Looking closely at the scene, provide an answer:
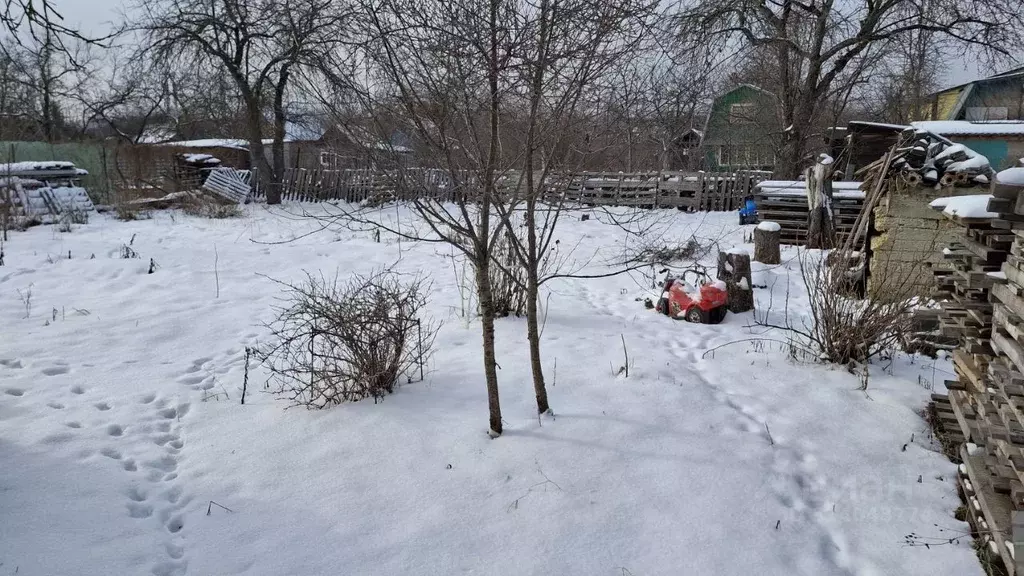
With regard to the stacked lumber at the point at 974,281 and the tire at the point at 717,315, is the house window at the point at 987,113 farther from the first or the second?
the stacked lumber at the point at 974,281

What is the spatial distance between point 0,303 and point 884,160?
380 inches

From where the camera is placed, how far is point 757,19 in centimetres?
1583

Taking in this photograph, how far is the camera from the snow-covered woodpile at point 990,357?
8.77ft

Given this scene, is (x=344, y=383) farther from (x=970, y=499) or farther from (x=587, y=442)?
(x=970, y=499)

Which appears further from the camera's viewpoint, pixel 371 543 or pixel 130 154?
pixel 130 154

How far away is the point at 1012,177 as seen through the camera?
2756 millimetres

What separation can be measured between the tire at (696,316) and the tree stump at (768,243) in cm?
321

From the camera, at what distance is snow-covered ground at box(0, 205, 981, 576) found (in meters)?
2.76

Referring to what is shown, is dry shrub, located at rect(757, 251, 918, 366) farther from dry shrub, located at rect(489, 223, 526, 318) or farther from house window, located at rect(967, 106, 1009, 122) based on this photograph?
house window, located at rect(967, 106, 1009, 122)

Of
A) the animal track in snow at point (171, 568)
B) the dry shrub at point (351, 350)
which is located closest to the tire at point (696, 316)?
the dry shrub at point (351, 350)

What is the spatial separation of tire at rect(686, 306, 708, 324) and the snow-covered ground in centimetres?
45

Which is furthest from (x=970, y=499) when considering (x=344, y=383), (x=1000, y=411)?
(x=344, y=383)

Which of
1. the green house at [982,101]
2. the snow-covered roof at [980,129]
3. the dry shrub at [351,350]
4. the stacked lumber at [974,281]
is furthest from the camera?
the green house at [982,101]

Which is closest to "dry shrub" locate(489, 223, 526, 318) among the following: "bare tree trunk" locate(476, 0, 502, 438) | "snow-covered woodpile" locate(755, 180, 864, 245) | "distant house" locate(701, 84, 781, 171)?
"bare tree trunk" locate(476, 0, 502, 438)
